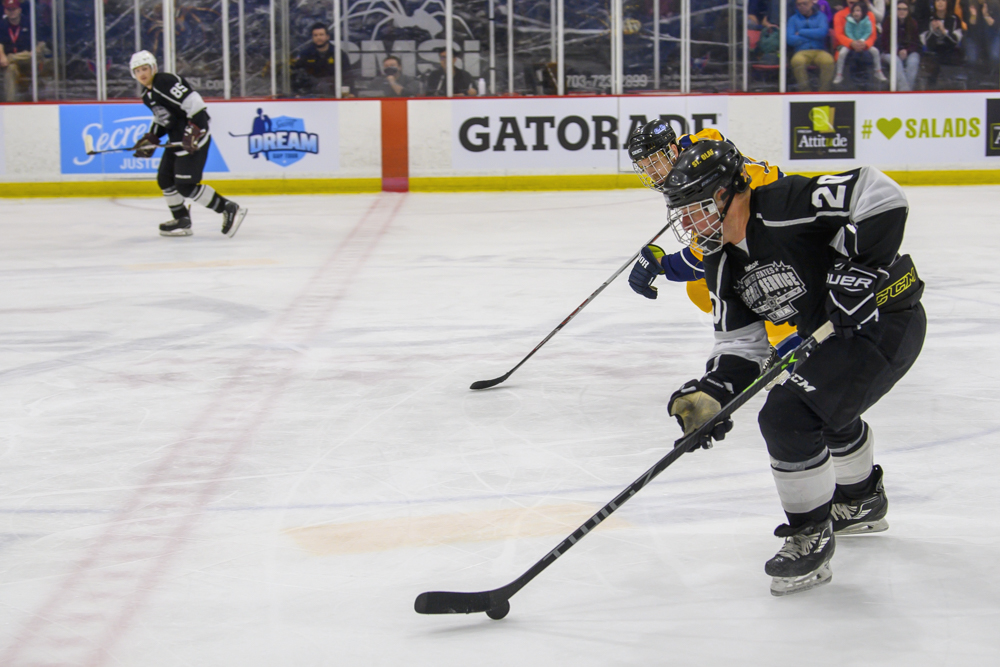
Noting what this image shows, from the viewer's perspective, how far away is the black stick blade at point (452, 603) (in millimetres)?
1877

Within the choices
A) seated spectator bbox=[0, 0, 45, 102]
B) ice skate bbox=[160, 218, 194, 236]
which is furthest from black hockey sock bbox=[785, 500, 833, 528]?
seated spectator bbox=[0, 0, 45, 102]

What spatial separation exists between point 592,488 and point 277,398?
126cm

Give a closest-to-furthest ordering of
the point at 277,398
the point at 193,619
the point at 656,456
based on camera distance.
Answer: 1. the point at 193,619
2. the point at 656,456
3. the point at 277,398

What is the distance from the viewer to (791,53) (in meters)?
10.3

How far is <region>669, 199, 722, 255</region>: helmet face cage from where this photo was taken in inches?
75.2

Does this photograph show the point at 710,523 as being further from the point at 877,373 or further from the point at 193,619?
the point at 193,619

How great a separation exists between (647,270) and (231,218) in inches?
183

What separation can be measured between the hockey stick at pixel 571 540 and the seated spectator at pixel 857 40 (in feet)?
29.3

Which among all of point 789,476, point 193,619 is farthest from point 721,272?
point 193,619

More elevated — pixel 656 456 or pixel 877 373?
pixel 877 373

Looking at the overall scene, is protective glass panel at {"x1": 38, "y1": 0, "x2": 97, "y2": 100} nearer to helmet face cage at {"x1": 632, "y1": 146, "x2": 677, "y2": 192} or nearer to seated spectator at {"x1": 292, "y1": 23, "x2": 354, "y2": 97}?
seated spectator at {"x1": 292, "y1": 23, "x2": 354, "y2": 97}

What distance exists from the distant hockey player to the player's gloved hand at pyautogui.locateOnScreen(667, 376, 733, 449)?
5575 mm

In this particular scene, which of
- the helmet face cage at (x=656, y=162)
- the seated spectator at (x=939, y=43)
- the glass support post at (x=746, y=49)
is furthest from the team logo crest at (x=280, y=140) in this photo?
the helmet face cage at (x=656, y=162)

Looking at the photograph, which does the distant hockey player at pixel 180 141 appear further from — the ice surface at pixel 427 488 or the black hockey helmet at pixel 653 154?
the black hockey helmet at pixel 653 154
